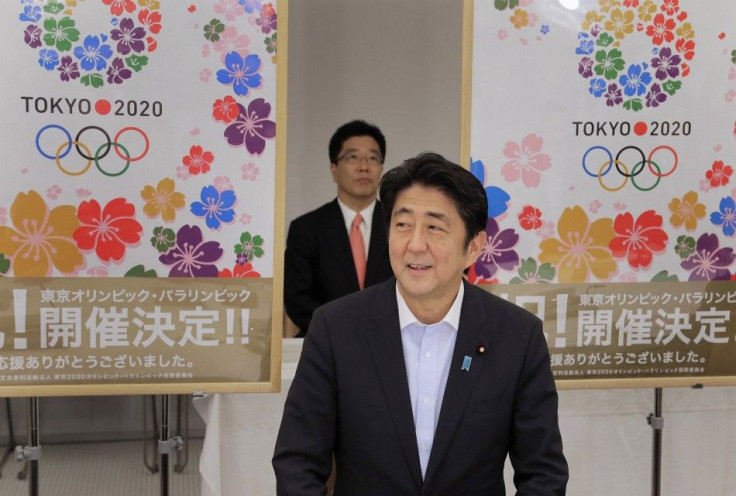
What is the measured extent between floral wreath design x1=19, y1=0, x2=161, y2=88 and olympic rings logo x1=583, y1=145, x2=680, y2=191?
147 cm

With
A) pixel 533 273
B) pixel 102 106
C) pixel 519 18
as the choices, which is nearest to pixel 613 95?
pixel 519 18

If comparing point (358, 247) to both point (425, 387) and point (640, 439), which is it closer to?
point (640, 439)

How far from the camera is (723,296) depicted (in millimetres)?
2863

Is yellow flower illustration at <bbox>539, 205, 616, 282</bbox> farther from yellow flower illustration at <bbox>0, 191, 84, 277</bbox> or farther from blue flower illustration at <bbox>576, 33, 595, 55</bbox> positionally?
yellow flower illustration at <bbox>0, 191, 84, 277</bbox>

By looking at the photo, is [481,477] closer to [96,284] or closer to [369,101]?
[96,284]

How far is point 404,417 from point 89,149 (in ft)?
4.60

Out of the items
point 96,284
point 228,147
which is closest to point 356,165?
point 228,147

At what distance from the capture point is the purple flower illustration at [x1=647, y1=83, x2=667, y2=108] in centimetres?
276

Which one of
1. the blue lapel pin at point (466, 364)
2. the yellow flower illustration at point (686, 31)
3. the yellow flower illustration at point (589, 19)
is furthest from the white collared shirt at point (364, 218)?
the blue lapel pin at point (466, 364)

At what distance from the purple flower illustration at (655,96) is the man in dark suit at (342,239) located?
1056mm

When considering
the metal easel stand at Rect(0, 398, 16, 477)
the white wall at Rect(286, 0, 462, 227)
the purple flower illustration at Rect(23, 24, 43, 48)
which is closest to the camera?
the purple flower illustration at Rect(23, 24, 43, 48)

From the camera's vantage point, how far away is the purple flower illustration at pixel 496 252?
2740mm

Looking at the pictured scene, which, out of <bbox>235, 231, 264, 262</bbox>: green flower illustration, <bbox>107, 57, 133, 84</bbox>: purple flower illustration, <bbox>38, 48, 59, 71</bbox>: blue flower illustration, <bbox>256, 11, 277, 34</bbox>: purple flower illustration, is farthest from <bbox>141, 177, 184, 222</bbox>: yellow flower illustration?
<bbox>256, 11, 277, 34</bbox>: purple flower illustration

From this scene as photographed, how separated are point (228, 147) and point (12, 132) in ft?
2.11
